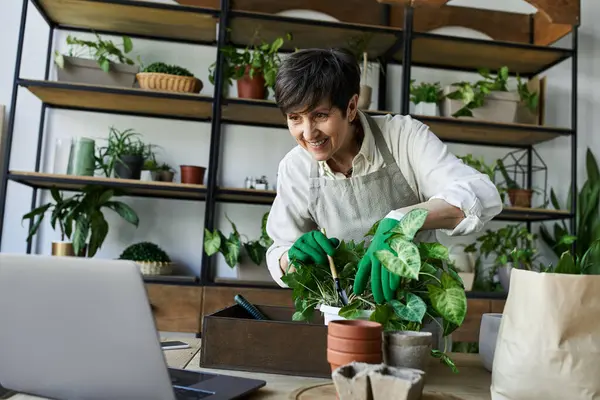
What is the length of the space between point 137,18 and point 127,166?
0.80 meters

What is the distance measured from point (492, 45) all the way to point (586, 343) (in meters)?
2.55

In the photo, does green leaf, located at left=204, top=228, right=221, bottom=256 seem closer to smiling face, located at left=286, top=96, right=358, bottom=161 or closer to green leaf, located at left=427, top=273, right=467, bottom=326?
smiling face, located at left=286, top=96, right=358, bottom=161

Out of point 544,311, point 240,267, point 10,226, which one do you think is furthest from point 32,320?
point 10,226

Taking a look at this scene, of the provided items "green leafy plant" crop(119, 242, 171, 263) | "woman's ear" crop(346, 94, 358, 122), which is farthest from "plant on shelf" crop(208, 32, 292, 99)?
"woman's ear" crop(346, 94, 358, 122)

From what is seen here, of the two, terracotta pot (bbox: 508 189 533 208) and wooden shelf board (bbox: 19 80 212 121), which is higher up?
wooden shelf board (bbox: 19 80 212 121)

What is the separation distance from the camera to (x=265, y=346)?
967mm

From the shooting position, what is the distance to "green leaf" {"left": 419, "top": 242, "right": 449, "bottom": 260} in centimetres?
93

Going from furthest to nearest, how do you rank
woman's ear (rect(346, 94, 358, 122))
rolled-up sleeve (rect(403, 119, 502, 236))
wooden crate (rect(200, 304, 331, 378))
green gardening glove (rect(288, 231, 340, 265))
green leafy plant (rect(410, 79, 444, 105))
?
1. green leafy plant (rect(410, 79, 444, 105))
2. woman's ear (rect(346, 94, 358, 122))
3. rolled-up sleeve (rect(403, 119, 502, 236))
4. green gardening glove (rect(288, 231, 340, 265))
5. wooden crate (rect(200, 304, 331, 378))

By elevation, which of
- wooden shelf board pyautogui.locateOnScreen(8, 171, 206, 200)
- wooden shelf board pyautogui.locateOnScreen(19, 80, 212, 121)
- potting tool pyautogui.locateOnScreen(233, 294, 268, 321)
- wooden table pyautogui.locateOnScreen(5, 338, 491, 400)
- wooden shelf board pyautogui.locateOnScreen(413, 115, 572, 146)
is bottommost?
wooden table pyautogui.locateOnScreen(5, 338, 491, 400)

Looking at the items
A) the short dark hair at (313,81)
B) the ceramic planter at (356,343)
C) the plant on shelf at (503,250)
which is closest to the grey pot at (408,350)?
the ceramic planter at (356,343)

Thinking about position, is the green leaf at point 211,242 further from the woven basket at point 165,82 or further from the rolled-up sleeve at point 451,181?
the rolled-up sleeve at point 451,181

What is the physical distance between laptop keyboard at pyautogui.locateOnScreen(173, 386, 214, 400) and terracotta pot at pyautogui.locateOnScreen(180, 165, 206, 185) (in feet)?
6.33

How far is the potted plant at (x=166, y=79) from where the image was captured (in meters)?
2.63

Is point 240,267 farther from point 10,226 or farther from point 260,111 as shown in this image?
point 10,226
